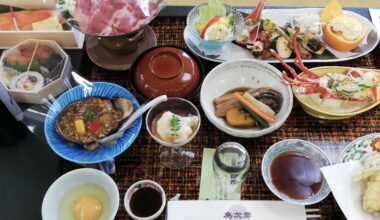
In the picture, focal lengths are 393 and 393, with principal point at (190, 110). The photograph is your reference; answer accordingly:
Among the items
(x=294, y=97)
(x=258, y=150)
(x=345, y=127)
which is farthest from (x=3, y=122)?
(x=345, y=127)

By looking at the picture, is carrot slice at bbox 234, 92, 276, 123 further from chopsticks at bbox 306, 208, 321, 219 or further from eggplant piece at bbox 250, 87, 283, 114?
chopsticks at bbox 306, 208, 321, 219

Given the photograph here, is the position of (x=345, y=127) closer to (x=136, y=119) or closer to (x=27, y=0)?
(x=136, y=119)

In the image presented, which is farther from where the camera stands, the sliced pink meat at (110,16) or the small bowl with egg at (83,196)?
the sliced pink meat at (110,16)

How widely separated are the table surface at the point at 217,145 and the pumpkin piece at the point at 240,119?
0.06 metres

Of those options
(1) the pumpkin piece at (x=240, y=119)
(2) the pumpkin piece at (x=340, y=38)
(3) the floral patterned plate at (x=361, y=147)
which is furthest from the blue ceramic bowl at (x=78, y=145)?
(2) the pumpkin piece at (x=340, y=38)

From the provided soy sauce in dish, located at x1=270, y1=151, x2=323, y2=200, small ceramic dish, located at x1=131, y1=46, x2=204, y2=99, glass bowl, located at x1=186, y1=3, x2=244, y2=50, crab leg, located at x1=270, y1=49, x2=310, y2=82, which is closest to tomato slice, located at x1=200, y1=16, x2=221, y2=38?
glass bowl, located at x1=186, y1=3, x2=244, y2=50

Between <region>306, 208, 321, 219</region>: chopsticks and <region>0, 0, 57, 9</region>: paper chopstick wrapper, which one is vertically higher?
<region>0, 0, 57, 9</region>: paper chopstick wrapper

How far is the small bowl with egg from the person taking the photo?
1217mm

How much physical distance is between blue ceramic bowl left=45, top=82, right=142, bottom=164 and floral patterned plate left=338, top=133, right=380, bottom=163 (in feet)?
2.34

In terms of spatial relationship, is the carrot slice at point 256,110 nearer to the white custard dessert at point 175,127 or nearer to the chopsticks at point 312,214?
the white custard dessert at point 175,127

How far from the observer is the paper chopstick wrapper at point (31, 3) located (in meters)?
1.76

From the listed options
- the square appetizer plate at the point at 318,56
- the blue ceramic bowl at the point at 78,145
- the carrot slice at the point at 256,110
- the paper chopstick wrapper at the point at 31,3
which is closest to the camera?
the blue ceramic bowl at the point at 78,145

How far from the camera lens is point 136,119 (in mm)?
1380

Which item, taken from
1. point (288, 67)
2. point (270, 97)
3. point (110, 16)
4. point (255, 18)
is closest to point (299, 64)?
point (288, 67)
